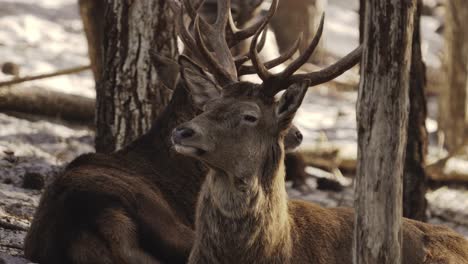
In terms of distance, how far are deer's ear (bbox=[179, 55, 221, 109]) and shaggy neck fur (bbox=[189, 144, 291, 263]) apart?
69 centimetres

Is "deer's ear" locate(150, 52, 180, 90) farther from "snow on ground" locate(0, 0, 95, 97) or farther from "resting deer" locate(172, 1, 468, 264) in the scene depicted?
"snow on ground" locate(0, 0, 95, 97)

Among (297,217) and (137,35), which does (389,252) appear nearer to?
(297,217)

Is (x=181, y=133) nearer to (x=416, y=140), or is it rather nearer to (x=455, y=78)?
(x=416, y=140)

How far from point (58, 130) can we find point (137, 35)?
2.91 m

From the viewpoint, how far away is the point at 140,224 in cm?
687

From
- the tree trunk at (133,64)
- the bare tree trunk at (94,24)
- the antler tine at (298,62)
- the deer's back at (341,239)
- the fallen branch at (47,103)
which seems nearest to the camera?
the antler tine at (298,62)

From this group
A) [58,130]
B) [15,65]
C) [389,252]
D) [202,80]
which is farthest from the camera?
[15,65]

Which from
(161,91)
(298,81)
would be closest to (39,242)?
(298,81)

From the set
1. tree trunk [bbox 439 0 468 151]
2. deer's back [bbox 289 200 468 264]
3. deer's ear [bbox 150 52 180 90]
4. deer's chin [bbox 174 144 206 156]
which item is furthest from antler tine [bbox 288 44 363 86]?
tree trunk [bbox 439 0 468 151]

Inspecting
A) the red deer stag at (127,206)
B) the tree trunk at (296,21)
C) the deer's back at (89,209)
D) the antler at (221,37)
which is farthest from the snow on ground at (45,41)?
the deer's back at (89,209)

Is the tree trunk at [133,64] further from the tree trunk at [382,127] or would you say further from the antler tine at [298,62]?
the tree trunk at [382,127]

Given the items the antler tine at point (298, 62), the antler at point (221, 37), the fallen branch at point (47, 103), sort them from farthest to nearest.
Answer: the fallen branch at point (47, 103)
the antler at point (221, 37)
the antler tine at point (298, 62)

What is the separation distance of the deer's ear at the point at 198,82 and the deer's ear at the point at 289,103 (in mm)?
520

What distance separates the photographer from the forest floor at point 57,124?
360 inches
